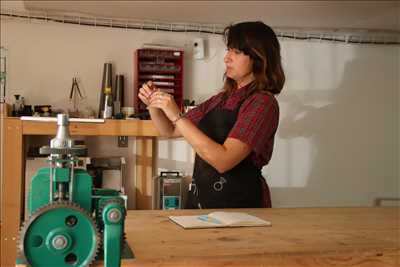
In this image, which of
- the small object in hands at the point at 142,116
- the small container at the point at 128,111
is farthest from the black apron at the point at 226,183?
the small container at the point at 128,111

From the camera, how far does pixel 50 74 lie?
10.8 ft

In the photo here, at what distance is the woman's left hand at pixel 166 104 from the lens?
1366 millimetres

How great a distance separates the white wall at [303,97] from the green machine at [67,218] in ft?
8.54

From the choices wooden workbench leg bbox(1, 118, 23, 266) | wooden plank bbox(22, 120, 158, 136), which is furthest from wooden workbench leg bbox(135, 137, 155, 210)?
wooden workbench leg bbox(1, 118, 23, 266)

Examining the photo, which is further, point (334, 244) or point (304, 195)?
point (304, 195)

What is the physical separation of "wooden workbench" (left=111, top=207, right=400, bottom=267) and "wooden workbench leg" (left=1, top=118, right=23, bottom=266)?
1.70m

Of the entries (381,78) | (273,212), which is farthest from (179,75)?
(273,212)

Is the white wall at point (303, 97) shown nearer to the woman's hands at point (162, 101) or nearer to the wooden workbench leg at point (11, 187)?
the wooden workbench leg at point (11, 187)

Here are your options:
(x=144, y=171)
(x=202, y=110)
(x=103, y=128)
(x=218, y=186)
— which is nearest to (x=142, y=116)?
(x=103, y=128)

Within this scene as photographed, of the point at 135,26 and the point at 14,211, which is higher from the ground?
the point at 135,26

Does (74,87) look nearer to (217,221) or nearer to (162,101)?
(162,101)

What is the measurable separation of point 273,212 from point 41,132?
1853 mm

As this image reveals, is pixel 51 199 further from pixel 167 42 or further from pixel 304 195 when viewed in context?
pixel 304 195

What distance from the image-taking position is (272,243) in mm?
1000
